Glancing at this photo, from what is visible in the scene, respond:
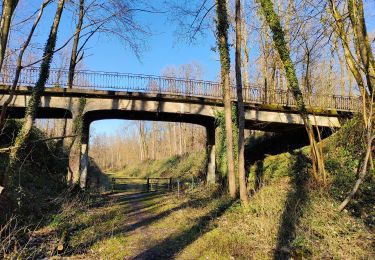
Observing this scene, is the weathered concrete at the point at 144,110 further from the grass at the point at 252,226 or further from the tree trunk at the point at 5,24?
the tree trunk at the point at 5,24

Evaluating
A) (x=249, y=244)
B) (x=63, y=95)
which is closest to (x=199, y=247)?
(x=249, y=244)

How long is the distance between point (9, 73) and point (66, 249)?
1270cm

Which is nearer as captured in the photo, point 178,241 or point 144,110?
point 178,241

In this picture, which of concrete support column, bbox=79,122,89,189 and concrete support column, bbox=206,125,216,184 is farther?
concrete support column, bbox=206,125,216,184

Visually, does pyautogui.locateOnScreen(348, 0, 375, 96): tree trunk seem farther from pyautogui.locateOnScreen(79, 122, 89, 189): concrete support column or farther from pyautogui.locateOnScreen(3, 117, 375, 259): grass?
pyautogui.locateOnScreen(79, 122, 89, 189): concrete support column

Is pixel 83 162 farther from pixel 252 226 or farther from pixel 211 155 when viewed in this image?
pixel 252 226

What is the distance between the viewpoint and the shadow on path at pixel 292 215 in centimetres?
651

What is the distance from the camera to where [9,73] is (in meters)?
16.9

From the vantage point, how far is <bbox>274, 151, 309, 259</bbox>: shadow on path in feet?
21.3

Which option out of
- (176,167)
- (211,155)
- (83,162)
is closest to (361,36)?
(211,155)

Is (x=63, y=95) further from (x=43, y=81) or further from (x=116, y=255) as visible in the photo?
(x=116, y=255)

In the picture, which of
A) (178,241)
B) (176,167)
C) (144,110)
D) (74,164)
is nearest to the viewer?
(178,241)

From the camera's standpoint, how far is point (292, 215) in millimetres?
8070

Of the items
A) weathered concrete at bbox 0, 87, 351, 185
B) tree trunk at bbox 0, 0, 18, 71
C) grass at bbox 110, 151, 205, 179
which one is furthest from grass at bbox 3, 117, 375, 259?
grass at bbox 110, 151, 205, 179
